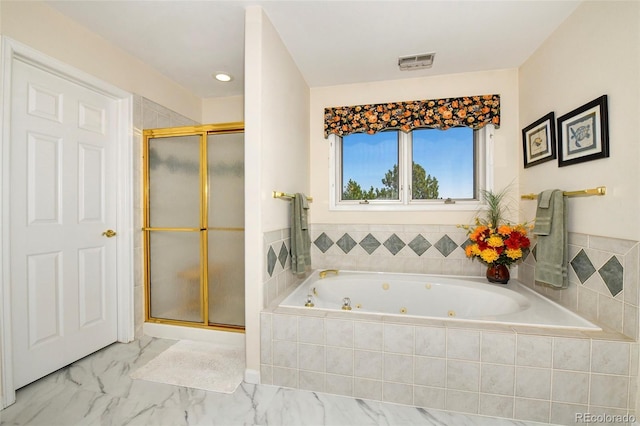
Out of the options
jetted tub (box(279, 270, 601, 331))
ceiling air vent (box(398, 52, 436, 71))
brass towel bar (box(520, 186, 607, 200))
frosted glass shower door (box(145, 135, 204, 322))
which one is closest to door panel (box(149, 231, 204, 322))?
frosted glass shower door (box(145, 135, 204, 322))

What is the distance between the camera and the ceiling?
179cm

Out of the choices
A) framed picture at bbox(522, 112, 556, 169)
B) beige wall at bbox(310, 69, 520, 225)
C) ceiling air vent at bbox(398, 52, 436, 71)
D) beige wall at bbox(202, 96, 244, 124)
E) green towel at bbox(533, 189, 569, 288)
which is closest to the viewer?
green towel at bbox(533, 189, 569, 288)

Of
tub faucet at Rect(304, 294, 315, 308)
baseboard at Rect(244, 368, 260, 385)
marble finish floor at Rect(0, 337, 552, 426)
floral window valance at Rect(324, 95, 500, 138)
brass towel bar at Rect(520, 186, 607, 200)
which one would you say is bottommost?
marble finish floor at Rect(0, 337, 552, 426)

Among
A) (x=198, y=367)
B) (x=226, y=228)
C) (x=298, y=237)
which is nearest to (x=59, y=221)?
(x=226, y=228)

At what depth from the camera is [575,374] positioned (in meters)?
1.44

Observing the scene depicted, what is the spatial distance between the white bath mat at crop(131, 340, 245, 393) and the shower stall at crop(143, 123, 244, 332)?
0.20m

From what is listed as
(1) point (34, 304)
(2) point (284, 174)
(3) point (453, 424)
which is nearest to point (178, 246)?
(1) point (34, 304)

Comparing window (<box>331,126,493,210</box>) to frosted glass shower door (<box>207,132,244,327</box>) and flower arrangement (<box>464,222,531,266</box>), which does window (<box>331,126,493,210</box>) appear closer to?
flower arrangement (<box>464,222,531,266</box>)

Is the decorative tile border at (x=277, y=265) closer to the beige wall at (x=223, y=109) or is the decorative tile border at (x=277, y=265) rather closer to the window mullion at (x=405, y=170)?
the window mullion at (x=405, y=170)

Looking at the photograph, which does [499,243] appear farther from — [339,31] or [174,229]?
[174,229]

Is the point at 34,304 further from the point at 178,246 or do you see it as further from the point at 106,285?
the point at 178,246

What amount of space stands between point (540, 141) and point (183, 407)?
2950 millimetres

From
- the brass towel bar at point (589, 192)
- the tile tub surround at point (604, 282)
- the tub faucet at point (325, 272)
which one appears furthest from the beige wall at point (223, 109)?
the tile tub surround at point (604, 282)

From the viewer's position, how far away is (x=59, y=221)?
1.90 metres
